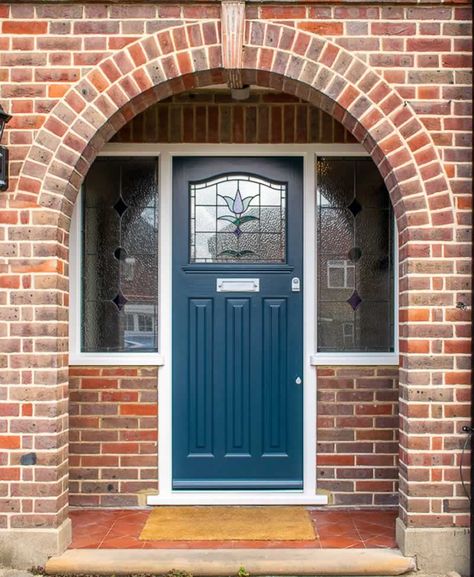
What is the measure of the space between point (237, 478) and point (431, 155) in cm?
268

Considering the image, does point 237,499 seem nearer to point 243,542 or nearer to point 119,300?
point 243,542

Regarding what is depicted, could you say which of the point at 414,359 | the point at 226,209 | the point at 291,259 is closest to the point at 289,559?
the point at 414,359

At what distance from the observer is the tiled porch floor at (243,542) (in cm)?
416

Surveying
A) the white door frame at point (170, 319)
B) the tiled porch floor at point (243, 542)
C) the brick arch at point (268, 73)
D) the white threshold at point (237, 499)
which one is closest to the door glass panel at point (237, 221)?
the white door frame at point (170, 319)

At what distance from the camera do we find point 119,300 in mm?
4988

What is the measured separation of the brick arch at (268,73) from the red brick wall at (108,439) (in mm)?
1504

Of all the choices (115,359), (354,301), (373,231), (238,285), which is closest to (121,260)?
(115,359)

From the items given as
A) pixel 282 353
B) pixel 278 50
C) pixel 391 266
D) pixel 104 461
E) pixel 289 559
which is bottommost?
pixel 289 559

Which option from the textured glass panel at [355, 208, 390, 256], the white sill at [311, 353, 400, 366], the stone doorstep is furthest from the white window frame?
the stone doorstep

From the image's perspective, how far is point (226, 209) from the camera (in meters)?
5.01

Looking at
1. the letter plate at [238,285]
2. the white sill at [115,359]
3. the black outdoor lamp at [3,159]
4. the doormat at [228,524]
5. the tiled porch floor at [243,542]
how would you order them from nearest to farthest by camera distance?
1. the black outdoor lamp at [3,159]
2. the tiled porch floor at [243,542]
3. the doormat at [228,524]
4. the white sill at [115,359]
5. the letter plate at [238,285]

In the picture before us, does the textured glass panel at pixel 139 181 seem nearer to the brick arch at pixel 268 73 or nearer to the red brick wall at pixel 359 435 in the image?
A: the brick arch at pixel 268 73

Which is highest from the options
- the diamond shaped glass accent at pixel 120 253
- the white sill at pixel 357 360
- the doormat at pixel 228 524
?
the diamond shaped glass accent at pixel 120 253

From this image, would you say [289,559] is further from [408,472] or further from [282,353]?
[282,353]
